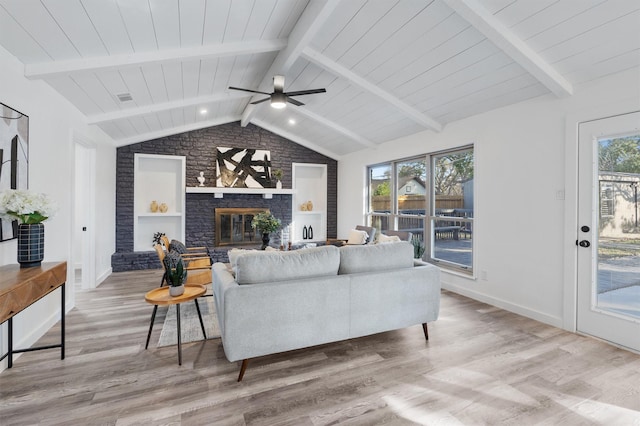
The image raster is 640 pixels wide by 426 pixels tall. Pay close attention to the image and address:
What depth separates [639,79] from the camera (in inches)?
104

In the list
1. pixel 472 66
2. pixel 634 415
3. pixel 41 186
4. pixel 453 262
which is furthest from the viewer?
pixel 453 262

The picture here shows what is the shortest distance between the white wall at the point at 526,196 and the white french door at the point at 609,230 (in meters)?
0.14

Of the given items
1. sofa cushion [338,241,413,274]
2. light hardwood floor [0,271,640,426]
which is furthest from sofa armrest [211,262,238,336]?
sofa cushion [338,241,413,274]

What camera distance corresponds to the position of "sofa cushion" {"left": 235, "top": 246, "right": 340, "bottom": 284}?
7.61ft

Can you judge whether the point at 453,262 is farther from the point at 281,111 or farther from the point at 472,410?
the point at 281,111

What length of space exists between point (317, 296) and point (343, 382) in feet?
2.05

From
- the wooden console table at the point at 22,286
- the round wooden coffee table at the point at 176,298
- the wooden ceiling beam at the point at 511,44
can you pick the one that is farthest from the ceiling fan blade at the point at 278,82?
the wooden console table at the point at 22,286

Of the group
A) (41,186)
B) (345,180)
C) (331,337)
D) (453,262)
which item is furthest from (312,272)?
(345,180)

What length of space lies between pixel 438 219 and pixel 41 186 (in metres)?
5.04

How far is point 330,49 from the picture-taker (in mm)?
3674

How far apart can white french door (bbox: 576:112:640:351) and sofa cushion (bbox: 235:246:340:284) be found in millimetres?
2488

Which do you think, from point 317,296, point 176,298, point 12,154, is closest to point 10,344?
point 176,298

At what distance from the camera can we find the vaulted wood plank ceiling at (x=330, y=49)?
2416 mm

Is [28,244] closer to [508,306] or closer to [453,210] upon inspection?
[508,306]
